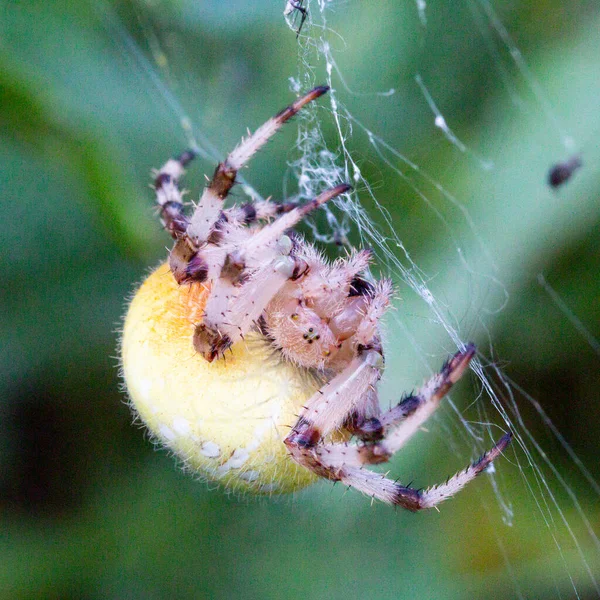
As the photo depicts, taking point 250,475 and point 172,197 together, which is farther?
point 172,197

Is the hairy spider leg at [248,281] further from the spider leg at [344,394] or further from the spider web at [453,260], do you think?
the spider web at [453,260]

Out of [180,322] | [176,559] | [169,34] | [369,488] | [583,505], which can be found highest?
[169,34]

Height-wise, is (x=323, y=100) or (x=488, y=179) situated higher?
(x=323, y=100)

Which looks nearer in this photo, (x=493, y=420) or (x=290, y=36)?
(x=493, y=420)

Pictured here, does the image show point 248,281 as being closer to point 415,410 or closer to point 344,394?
point 344,394

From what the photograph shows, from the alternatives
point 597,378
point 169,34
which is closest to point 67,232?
point 169,34

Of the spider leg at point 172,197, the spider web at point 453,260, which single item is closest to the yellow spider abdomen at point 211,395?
the spider leg at point 172,197

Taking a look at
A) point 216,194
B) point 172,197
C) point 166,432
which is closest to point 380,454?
point 166,432

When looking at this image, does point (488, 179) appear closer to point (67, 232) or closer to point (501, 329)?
point (501, 329)
